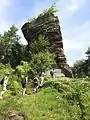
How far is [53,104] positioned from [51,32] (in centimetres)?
3079

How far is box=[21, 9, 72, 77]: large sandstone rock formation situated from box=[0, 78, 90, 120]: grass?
20.9 m

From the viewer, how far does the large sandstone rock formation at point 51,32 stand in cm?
6384

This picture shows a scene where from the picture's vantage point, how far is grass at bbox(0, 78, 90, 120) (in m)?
30.3

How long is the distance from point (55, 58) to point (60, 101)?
27.0 m

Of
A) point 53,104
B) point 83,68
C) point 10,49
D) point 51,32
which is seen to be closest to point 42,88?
point 53,104

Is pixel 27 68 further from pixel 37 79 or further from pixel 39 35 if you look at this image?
pixel 39 35

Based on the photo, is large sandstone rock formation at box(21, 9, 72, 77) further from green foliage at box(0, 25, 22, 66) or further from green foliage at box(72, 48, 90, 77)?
green foliage at box(72, 48, 90, 77)

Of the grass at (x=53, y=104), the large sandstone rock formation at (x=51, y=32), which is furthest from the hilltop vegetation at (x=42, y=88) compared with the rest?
the large sandstone rock formation at (x=51, y=32)

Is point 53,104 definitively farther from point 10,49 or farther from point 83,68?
point 83,68

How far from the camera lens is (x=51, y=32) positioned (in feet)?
214

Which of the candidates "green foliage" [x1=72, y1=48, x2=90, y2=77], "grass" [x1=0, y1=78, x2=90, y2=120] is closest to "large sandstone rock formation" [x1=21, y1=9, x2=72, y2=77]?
"green foliage" [x1=72, y1=48, x2=90, y2=77]

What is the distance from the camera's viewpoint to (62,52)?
64375 millimetres

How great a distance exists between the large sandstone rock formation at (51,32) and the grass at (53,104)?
20936 mm

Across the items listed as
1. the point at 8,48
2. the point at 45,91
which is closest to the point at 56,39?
the point at 8,48
